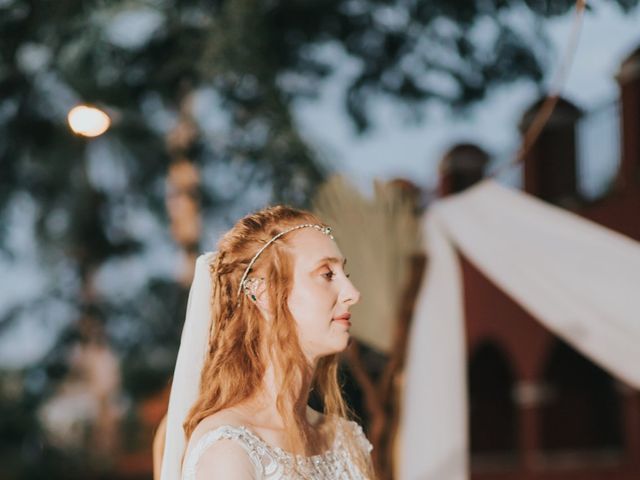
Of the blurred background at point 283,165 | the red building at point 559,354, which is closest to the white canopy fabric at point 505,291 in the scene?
the blurred background at point 283,165

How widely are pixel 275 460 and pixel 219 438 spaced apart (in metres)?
0.15

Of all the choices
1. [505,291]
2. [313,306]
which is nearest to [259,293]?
[313,306]

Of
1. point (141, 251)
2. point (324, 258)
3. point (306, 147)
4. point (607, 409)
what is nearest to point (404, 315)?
point (306, 147)

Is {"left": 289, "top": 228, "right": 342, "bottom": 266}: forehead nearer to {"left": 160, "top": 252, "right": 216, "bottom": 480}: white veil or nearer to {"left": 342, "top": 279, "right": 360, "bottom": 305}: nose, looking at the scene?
{"left": 342, "top": 279, "right": 360, "bottom": 305}: nose

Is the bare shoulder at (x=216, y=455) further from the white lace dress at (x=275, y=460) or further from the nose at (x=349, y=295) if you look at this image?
the nose at (x=349, y=295)

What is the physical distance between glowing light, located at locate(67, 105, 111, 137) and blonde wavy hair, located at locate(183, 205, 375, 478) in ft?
2.20

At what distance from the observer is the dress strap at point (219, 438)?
2.12 meters

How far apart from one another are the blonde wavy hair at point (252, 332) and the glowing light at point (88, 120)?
2.20 feet

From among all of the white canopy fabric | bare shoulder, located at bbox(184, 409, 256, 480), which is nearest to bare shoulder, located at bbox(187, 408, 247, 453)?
bare shoulder, located at bbox(184, 409, 256, 480)

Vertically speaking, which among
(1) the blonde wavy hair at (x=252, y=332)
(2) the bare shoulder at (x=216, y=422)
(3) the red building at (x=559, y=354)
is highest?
(3) the red building at (x=559, y=354)

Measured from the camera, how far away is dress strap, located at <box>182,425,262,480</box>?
212 cm

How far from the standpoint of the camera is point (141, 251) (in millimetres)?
10414

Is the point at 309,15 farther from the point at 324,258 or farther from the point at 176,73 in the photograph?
the point at 324,258

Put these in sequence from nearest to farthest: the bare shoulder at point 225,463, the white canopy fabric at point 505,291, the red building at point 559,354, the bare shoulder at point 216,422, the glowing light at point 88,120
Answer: the bare shoulder at point 225,463, the bare shoulder at point 216,422, the glowing light at point 88,120, the white canopy fabric at point 505,291, the red building at point 559,354
